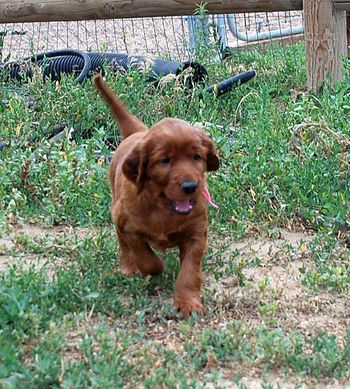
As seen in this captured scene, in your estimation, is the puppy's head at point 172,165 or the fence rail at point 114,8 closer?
the puppy's head at point 172,165

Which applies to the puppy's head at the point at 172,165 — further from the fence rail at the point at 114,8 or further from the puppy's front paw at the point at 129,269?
the fence rail at the point at 114,8

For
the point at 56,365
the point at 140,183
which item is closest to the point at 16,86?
the point at 140,183

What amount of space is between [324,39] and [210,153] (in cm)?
355

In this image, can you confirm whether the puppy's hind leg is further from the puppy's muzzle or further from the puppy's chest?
the puppy's muzzle

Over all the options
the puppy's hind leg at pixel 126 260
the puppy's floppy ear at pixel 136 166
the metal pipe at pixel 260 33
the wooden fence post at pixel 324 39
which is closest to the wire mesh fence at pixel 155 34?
the metal pipe at pixel 260 33

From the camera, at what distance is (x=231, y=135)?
6.61 metres

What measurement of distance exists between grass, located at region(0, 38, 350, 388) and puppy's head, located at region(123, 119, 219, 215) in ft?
1.58

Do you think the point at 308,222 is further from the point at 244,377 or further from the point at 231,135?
the point at 244,377

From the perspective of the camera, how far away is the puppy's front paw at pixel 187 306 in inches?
162

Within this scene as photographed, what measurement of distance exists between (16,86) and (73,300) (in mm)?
3946

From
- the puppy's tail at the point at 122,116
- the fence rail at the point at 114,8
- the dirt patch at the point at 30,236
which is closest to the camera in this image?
the dirt patch at the point at 30,236

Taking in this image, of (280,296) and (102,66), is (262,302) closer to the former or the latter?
(280,296)

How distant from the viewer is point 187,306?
163 inches

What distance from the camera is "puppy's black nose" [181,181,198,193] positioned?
3.92 metres
